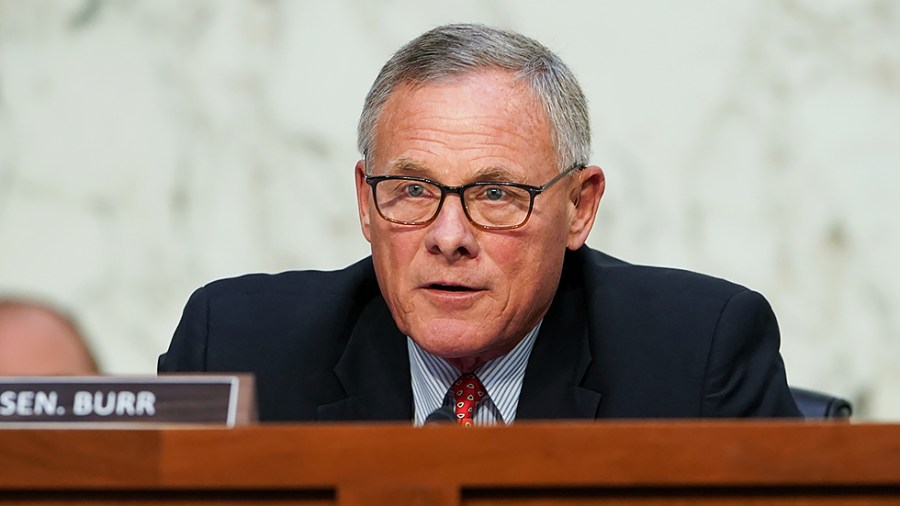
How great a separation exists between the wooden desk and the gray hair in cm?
84

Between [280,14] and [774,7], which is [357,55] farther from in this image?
[774,7]

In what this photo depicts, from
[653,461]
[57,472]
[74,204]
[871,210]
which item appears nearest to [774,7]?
[871,210]

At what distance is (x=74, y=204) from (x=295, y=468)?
202 cm

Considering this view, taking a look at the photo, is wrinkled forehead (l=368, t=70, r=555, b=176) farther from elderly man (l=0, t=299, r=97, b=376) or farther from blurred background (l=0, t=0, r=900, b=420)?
blurred background (l=0, t=0, r=900, b=420)

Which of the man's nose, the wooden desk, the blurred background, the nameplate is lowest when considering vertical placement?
the wooden desk

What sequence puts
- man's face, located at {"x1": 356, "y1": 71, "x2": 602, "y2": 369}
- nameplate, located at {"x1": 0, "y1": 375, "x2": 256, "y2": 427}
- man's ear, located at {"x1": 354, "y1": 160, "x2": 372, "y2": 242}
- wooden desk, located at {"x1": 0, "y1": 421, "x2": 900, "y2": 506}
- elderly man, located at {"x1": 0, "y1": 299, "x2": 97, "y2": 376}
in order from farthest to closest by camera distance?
man's ear, located at {"x1": 354, "y1": 160, "x2": 372, "y2": 242}, man's face, located at {"x1": 356, "y1": 71, "x2": 602, "y2": 369}, elderly man, located at {"x1": 0, "y1": 299, "x2": 97, "y2": 376}, nameplate, located at {"x1": 0, "y1": 375, "x2": 256, "y2": 427}, wooden desk, located at {"x1": 0, "y1": 421, "x2": 900, "y2": 506}

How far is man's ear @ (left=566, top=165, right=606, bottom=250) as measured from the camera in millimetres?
1960

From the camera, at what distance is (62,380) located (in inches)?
48.7

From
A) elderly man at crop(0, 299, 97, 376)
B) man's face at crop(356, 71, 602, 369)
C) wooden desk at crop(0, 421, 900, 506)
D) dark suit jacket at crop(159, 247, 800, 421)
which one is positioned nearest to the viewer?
wooden desk at crop(0, 421, 900, 506)

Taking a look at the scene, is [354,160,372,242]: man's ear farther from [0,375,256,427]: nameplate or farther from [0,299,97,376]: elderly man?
[0,375,256,427]: nameplate

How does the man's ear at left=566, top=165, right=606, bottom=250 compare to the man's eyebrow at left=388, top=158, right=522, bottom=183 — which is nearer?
the man's eyebrow at left=388, top=158, right=522, bottom=183

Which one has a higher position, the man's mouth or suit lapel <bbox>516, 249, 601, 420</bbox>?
the man's mouth

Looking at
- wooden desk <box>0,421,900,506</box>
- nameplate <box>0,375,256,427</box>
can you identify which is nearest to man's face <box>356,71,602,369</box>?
nameplate <box>0,375,256,427</box>

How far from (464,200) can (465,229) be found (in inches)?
1.8
